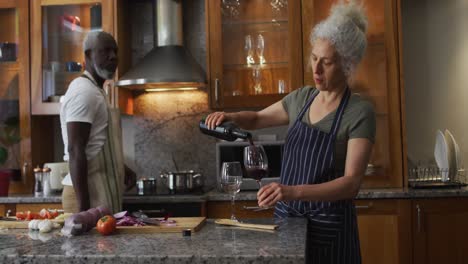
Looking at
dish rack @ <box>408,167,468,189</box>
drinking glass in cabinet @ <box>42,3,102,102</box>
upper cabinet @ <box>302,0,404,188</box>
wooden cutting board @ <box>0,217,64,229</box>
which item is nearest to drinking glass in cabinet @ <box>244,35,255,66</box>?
upper cabinet @ <box>302,0,404,188</box>

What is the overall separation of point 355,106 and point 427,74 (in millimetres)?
1936

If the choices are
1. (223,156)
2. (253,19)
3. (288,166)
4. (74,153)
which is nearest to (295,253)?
(288,166)

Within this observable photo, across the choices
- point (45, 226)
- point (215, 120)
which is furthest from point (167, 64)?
point (45, 226)

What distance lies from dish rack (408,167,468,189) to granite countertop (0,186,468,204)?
9 centimetres

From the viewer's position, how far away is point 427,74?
371 cm

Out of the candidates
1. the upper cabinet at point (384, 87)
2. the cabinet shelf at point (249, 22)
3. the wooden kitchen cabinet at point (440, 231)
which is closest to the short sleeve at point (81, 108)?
the cabinet shelf at point (249, 22)

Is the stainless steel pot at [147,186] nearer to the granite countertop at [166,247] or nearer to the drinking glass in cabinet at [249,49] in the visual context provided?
the drinking glass in cabinet at [249,49]

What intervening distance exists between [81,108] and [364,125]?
4.11 ft

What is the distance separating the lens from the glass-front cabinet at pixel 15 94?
370cm

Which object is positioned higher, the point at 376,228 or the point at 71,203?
the point at 71,203

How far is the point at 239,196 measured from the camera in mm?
3240

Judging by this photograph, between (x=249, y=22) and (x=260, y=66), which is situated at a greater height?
(x=249, y=22)

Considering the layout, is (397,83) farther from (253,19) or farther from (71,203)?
(71,203)

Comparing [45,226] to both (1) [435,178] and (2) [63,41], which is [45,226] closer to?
(2) [63,41]
